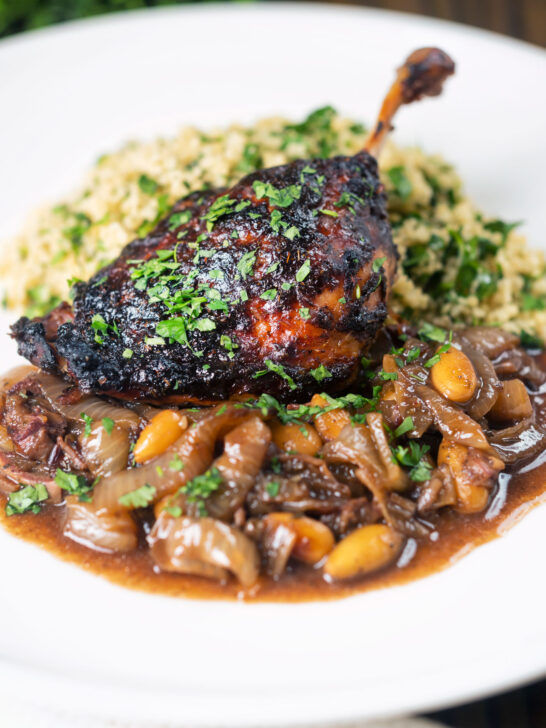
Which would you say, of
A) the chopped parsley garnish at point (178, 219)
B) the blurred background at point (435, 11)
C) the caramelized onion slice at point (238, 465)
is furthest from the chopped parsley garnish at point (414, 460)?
the blurred background at point (435, 11)

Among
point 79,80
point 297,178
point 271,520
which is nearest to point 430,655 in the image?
point 271,520

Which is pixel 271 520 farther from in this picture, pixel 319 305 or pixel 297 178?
pixel 297 178

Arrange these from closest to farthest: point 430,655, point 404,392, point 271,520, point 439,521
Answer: point 430,655
point 271,520
point 439,521
point 404,392

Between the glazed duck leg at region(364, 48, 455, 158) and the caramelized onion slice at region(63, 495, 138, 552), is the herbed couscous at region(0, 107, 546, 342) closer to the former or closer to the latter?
the glazed duck leg at region(364, 48, 455, 158)

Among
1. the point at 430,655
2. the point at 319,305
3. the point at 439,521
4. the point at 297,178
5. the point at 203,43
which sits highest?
the point at 203,43

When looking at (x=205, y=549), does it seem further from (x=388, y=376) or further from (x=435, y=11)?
(x=435, y=11)

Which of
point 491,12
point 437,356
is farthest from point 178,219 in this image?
point 491,12
